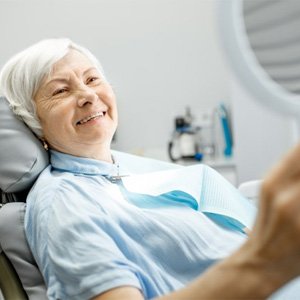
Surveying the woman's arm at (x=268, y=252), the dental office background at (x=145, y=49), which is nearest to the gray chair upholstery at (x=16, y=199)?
the woman's arm at (x=268, y=252)

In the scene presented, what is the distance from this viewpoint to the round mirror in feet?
1.87

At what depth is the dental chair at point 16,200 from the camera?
1044 millimetres

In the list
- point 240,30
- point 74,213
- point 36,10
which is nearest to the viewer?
point 240,30

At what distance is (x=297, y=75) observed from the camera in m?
0.58

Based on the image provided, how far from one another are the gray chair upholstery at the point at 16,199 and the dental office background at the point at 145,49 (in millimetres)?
1916

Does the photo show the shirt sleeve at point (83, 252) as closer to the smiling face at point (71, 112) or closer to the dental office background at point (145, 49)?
the smiling face at point (71, 112)

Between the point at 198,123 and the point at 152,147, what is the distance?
36 cm

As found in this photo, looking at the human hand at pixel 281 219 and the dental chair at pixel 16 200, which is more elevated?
→ the human hand at pixel 281 219

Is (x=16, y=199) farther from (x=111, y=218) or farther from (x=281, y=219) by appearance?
(x=281, y=219)

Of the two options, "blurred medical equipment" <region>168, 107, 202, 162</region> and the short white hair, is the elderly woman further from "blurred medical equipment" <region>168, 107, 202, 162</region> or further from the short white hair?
"blurred medical equipment" <region>168, 107, 202, 162</region>

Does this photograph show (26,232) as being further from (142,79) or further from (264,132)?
(142,79)

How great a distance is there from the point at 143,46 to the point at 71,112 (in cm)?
218

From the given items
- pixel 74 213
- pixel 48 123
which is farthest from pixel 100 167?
pixel 74 213

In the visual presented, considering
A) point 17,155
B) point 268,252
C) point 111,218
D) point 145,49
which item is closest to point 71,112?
point 17,155
